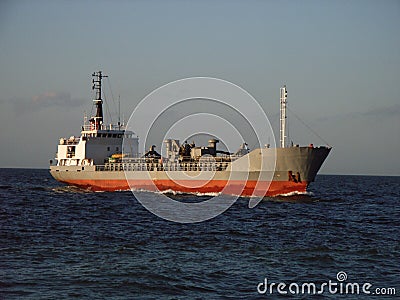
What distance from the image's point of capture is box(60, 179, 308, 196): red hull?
1636 inches

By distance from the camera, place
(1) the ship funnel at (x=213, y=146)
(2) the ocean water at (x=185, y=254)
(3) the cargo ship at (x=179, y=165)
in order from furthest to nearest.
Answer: (1) the ship funnel at (x=213, y=146), (3) the cargo ship at (x=179, y=165), (2) the ocean water at (x=185, y=254)

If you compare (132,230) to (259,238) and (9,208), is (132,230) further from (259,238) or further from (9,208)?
(9,208)

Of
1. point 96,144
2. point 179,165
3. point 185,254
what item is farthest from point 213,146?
point 185,254

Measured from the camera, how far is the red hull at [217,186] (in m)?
41.6

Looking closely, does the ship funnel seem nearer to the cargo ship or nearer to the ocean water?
the cargo ship

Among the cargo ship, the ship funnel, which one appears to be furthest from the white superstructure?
the ship funnel

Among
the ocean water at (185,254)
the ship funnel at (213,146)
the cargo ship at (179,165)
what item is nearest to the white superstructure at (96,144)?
the cargo ship at (179,165)

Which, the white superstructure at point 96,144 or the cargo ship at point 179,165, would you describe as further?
the white superstructure at point 96,144

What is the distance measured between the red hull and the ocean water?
9.50 metres

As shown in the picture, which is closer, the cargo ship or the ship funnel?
the cargo ship

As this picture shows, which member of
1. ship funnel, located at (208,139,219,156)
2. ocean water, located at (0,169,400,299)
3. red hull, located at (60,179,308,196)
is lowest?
ocean water, located at (0,169,400,299)

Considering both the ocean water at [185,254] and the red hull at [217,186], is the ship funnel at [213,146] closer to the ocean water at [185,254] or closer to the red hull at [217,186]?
the red hull at [217,186]

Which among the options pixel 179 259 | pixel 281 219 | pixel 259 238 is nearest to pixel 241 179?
pixel 281 219

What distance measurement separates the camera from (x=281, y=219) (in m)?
29.6
